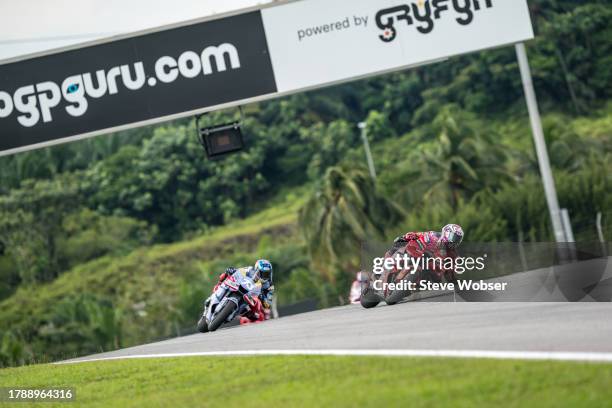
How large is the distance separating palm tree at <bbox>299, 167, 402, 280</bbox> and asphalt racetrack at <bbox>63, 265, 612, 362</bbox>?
18.2m

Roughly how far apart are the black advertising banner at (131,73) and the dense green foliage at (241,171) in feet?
68.3

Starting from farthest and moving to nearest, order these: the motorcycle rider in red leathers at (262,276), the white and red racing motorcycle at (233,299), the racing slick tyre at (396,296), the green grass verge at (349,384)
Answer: the motorcycle rider in red leathers at (262,276)
the white and red racing motorcycle at (233,299)
the racing slick tyre at (396,296)
the green grass verge at (349,384)

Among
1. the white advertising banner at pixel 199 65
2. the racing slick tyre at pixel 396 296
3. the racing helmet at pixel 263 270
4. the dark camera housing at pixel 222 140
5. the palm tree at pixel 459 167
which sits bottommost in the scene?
the racing slick tyre at pixel 396 296

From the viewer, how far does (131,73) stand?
18.8 meters

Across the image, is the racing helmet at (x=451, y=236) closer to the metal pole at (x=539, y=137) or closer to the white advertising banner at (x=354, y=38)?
the white advertising banner at (x=354, y=38)

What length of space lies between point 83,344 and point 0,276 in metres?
19.0

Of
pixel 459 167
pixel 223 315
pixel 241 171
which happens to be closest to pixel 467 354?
pixel 223 315

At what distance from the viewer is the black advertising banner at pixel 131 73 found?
61.8 ft

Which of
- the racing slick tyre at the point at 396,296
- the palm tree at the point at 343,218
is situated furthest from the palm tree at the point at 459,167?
the racing slick tyre at the point at 396,296

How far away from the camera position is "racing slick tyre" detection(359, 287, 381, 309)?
617 inches

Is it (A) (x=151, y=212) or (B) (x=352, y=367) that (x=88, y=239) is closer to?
(A) (x=151, y=212)

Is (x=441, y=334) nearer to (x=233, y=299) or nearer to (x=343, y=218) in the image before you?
(x=233, y=299)

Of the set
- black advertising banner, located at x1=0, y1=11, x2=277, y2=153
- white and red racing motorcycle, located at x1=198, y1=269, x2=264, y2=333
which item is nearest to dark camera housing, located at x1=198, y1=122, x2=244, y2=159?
black advertising banner, located at x1=0, y1=11, x2=277, y2=153

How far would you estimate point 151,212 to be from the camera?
5666 cm
